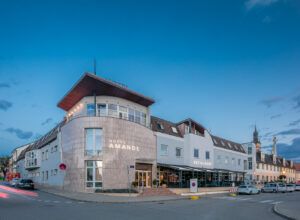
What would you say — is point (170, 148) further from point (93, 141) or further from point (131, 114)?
point (93, 141)

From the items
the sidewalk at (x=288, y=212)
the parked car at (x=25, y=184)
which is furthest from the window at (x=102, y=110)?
the sidewalk at (x=288, y=212)

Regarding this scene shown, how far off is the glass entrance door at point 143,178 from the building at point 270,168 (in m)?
38.8

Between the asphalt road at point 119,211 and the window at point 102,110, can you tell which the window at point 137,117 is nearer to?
the window at point 102,110

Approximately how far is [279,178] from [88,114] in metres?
66.9

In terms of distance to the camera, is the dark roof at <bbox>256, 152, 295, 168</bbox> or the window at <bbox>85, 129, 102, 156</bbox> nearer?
the window at <bbox>85, 129, 102, 156</bbox>

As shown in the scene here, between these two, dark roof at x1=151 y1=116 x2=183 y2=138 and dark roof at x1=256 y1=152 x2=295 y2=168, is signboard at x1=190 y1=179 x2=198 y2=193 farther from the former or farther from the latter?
dark roof at x1=256 y1=152 x2=295 y2=168

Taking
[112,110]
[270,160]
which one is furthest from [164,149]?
[270,160]

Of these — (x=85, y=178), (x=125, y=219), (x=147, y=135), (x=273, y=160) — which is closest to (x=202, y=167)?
(x=147, y=135)

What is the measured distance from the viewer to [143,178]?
31.9 m

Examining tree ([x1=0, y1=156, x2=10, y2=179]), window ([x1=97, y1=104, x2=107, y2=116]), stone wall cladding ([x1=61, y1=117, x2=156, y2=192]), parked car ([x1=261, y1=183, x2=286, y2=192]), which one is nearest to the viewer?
stone wall cladding ([x1=61, y1=117, x2=156, y2=192])

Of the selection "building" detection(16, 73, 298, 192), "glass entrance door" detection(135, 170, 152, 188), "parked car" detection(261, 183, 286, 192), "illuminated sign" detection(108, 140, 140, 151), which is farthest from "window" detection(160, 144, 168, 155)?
"parked car" detection(261, 183, 286, 192)

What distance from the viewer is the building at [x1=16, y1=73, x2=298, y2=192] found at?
28141 millimetres

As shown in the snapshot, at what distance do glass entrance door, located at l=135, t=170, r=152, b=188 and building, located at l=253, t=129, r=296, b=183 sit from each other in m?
38.8

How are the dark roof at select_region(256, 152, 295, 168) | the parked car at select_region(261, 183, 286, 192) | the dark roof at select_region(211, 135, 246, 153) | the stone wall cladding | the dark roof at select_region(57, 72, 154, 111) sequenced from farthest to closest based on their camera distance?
the dark roof at select_region(256, 152, 295, 168) → the dark roof at select_region(211, 135, 246, 153) → the parked car at select_region(261, 183, 286, 192) → the dark roof at select_region(57, 72, 154, 111) → the stone wall cladding
